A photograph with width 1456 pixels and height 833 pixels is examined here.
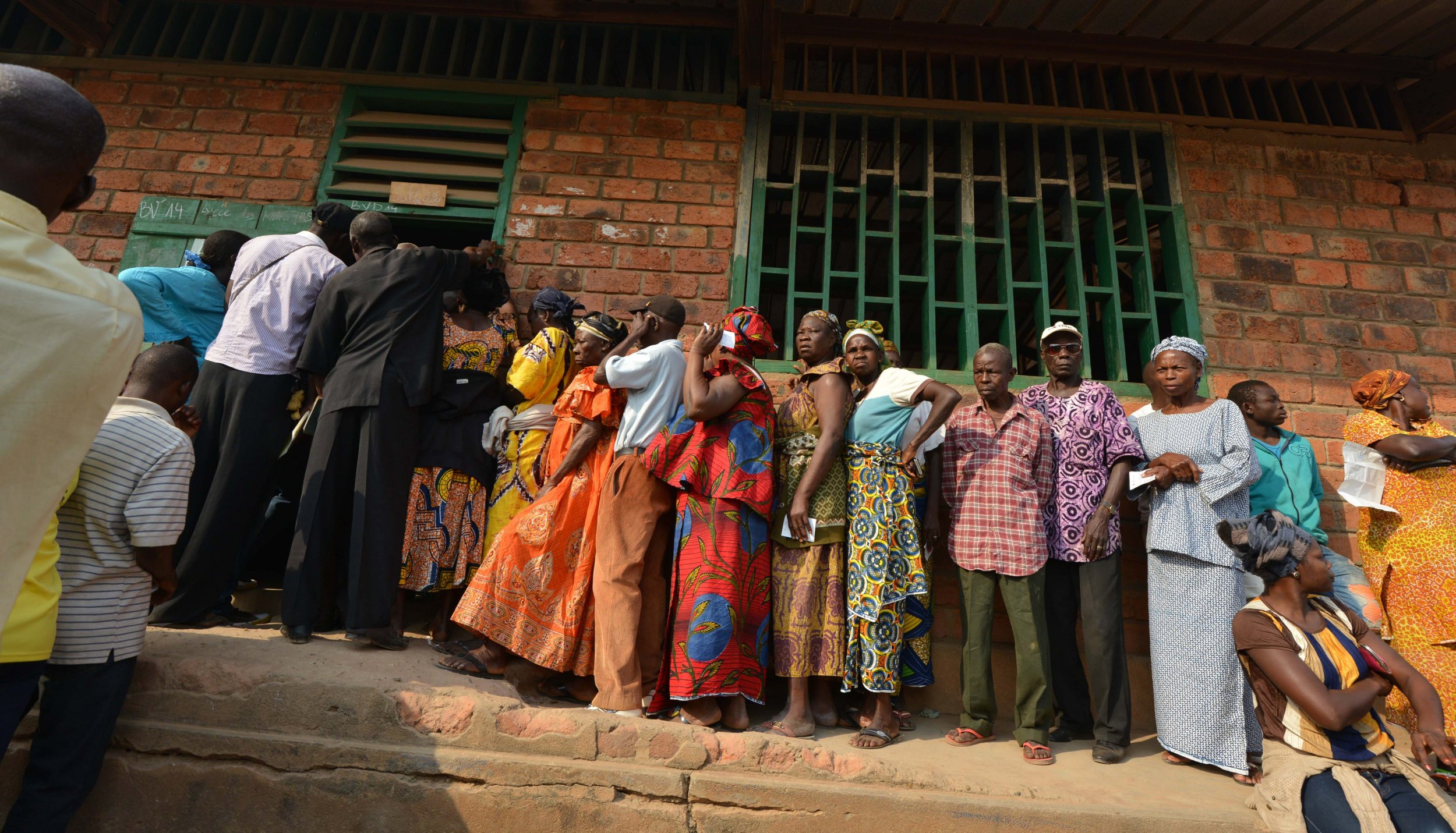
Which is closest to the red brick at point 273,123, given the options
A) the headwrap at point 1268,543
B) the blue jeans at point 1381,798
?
the headwrap at point 1268,543

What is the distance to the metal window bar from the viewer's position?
4.96 metres

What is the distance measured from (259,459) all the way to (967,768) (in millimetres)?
2969

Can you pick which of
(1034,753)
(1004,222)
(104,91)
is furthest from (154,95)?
(1034,753)

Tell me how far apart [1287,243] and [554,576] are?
4599mm

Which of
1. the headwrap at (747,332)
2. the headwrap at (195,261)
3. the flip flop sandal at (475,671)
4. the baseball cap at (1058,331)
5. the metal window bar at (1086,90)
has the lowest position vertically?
the flip flop sandal at (475,671)

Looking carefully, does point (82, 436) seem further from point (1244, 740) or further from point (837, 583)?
point (1244, 740)

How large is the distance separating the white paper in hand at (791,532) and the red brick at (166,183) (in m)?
4.11

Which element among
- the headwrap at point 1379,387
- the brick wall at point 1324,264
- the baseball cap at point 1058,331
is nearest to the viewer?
the baseball cap at point 1058,331

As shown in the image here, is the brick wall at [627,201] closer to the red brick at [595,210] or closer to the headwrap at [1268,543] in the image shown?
the red brick at [595,210]

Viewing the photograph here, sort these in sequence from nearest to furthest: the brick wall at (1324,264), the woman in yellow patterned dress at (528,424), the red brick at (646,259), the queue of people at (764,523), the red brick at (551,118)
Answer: the queue of people at (764,523) → the woman in yellow patterned dress at (528,424) → the brick wall at (1324,264) → the red brick at (646,259) → the red brick at (551,118)

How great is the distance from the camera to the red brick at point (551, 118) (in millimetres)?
4871

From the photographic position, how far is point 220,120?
15.9 ft

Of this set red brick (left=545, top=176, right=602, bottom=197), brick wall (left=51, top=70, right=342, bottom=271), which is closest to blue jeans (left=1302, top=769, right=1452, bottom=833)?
red brick (left=545, top=176, right=602, bottom=197)

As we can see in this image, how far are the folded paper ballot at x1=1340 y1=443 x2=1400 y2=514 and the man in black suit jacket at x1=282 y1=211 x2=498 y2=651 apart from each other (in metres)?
4.26
